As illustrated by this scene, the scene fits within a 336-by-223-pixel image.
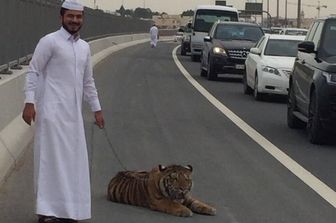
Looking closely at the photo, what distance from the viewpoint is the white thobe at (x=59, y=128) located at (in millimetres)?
6676

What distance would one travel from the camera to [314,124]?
12.0 m

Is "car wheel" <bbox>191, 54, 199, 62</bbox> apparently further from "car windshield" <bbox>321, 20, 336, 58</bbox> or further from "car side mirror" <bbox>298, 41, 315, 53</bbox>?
"car side mirror" <bbox>298, 41, 315, 53</bbox>

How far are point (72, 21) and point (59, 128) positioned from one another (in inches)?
35.1

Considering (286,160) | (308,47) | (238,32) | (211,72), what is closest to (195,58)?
(238,32)

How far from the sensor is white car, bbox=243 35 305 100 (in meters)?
18.8

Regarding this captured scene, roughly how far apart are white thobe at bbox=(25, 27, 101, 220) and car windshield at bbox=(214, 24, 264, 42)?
19.5m

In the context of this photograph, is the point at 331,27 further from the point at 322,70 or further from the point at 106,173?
the point at 106,173

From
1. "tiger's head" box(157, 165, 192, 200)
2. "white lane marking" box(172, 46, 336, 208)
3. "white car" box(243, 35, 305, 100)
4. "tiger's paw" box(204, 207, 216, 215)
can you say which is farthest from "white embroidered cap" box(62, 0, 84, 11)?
"white car" box(243, 35, 305, 100)

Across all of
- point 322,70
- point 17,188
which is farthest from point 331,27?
point 17,188

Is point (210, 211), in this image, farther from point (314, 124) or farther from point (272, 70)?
point (272, 70)

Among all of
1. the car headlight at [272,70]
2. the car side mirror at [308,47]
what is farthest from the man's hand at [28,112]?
the car headlight at [272,70]

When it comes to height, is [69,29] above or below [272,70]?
above

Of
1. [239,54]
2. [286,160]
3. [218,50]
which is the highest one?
[286,160]

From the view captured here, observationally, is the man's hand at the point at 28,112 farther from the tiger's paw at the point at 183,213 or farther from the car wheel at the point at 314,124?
the car wheel at the point at 314,124
